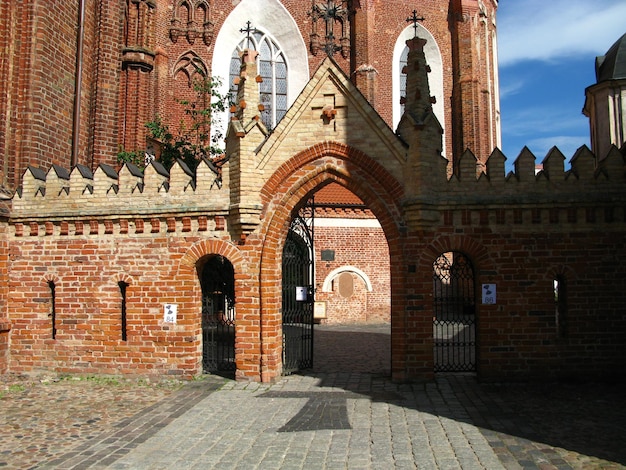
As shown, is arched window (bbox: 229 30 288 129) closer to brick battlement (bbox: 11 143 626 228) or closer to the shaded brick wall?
the shaded brick wall

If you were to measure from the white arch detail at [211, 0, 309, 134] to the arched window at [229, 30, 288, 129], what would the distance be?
0.21 m

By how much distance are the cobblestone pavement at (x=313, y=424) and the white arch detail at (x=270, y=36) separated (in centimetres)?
1686

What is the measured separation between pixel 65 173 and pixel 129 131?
18.7 feet

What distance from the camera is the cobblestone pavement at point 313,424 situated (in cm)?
595

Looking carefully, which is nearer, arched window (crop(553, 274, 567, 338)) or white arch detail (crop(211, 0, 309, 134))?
arched window (crop(553, 274, 567, 338))

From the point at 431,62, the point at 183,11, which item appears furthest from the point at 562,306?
the point at 183,11

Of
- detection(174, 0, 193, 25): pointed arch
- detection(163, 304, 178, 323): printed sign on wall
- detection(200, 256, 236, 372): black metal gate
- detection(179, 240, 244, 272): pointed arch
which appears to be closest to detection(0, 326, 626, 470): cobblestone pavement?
detection(200, 256, 236, 372): black metal gate

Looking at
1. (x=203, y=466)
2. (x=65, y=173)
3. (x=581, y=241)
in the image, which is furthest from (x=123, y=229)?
(x=581, y=241)

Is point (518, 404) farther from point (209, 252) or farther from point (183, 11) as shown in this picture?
point (183, 11)

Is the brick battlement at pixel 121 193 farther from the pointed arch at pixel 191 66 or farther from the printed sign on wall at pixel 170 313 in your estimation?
the pointed arch at pixel 191 66

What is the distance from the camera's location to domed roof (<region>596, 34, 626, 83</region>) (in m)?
18.8

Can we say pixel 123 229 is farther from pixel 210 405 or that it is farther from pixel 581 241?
pixel 581 241

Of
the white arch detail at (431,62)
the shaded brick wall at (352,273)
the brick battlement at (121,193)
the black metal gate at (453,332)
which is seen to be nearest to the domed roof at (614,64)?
the white arch detail at (431,62)

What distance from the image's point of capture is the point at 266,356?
9.84 meters
